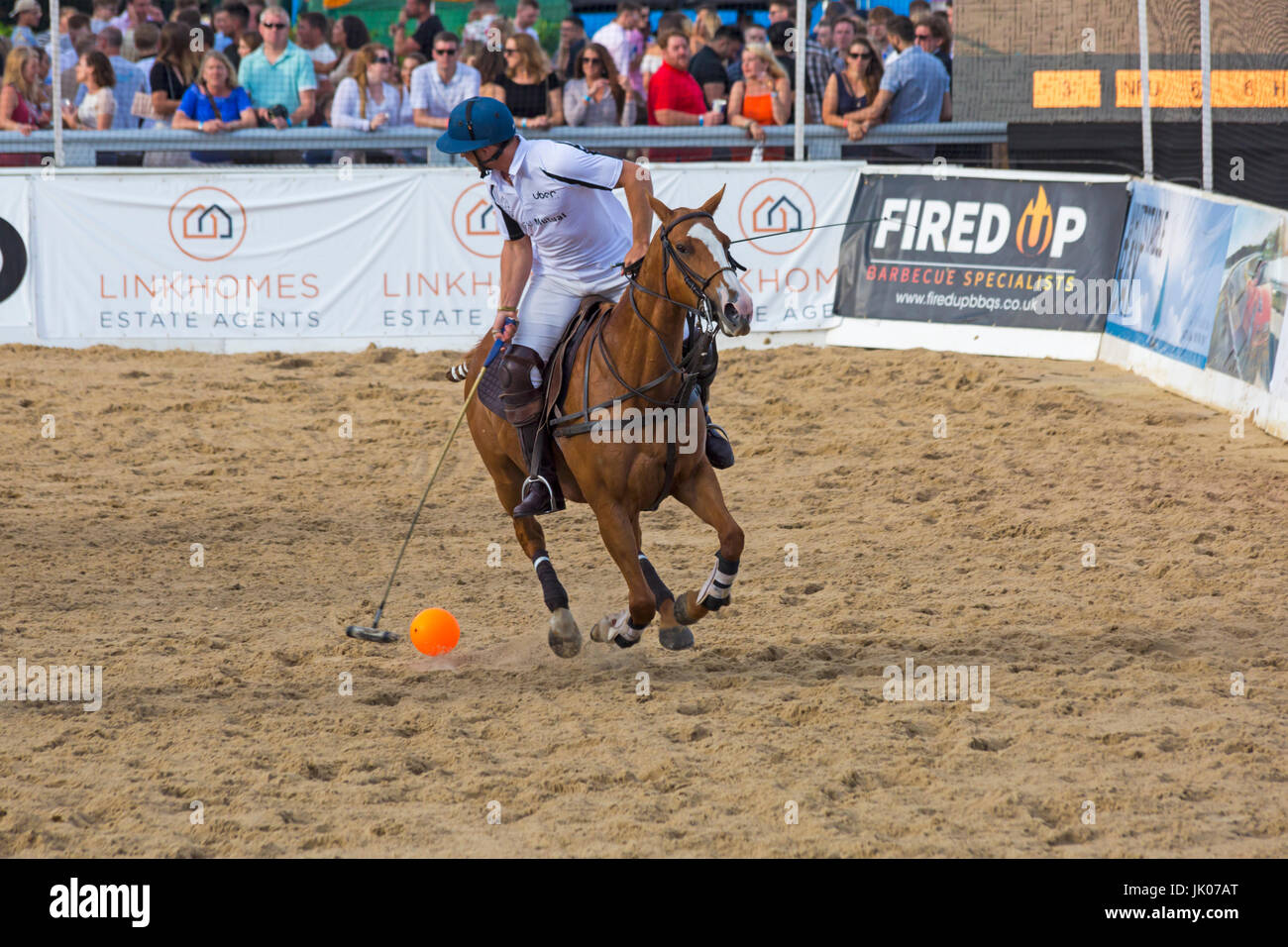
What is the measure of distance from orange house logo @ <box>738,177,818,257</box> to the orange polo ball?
8426mm

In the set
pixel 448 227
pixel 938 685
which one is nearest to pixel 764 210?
pixel 448 227

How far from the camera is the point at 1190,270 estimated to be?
509 inches

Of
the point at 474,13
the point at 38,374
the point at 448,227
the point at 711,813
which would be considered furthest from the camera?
the point at 474,13

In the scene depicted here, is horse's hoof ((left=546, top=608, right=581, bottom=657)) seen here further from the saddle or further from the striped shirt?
the striped shirt

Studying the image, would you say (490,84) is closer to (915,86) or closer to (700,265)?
(915,86)

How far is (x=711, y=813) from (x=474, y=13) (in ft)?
47.1

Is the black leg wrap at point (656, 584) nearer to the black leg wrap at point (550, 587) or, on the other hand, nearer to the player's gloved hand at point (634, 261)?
the black leg wrap at point (550, 587)

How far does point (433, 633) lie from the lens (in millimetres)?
7926

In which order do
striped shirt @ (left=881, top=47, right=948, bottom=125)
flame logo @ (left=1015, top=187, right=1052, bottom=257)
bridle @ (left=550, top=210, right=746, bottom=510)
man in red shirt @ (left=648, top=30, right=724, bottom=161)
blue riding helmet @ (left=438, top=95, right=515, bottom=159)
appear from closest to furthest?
bridle @ (left=550, top=210, right=746, bottom=510)
blue riding helmet @ (left=438, top=95, right=515, bottom=159)
flame logo @ (left=1015, top=187, right=1052, bottom=257)
striped shirt @ (left=881, top=47, right=948, bottom=125)
man in red shirt @ (left=648, top=30, right=724, bottom=161)

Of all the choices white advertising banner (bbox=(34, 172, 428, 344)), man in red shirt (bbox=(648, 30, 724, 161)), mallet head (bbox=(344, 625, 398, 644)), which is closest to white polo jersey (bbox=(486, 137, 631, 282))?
mallet head (bbox=(344, 625, 398, 644))

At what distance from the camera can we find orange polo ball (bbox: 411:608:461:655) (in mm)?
7918

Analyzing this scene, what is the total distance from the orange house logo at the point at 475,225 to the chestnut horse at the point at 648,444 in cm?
827

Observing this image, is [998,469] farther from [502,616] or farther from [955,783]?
[955,783]

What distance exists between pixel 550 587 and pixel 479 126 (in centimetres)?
243
